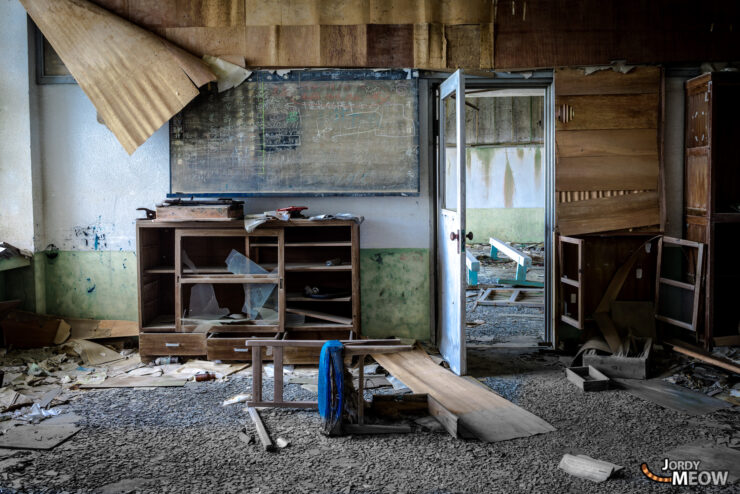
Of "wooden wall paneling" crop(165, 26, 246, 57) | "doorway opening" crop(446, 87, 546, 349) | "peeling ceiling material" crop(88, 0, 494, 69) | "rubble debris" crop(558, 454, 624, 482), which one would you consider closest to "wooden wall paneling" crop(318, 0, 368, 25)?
"peeling ceiling material" crop(88, 0, 494, 69)

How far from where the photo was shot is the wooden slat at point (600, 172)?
532 centimetres

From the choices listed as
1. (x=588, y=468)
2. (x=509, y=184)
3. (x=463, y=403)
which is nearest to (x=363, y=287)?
(x=463, y=403)

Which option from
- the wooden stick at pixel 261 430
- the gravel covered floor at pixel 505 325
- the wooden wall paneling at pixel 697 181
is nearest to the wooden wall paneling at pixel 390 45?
the wooden wall paneling at pixel 697 181

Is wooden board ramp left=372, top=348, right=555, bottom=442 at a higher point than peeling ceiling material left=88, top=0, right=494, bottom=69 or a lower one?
lower

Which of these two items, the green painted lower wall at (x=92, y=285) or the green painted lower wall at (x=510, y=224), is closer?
the green painted lower wall at (x=92, y=285)

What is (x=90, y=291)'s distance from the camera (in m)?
5.50

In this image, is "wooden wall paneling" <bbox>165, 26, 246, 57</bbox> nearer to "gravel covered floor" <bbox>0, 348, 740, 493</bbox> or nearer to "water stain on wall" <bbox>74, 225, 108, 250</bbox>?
"water stain on wall" <bbox>74, 225, 108, 250</bbox>

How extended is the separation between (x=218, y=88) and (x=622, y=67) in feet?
10.7

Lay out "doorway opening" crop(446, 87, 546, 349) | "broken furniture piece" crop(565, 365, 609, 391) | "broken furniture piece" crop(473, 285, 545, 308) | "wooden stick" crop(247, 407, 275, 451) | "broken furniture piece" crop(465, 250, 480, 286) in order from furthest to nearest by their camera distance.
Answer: "doorway opening" crop(446, 87, 546, 349)
"broken furniture piece" crop(465, 250, 480, 286)
"broken furniture piece" crop(473, 285, 545, 308)
"broken furniture piece" crop(565, 365, 609, 391)
"wooden stick" crop(247, 407, 275, 451)

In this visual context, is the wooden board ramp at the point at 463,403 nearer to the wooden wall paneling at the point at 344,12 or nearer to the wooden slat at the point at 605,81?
the wooden slat at the point at 605,81

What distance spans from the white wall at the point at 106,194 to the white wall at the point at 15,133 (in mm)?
143

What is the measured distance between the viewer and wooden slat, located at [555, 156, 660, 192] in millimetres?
5320

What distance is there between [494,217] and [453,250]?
27.7 feet

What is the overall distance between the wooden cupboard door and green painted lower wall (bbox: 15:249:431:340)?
4.48 ft
